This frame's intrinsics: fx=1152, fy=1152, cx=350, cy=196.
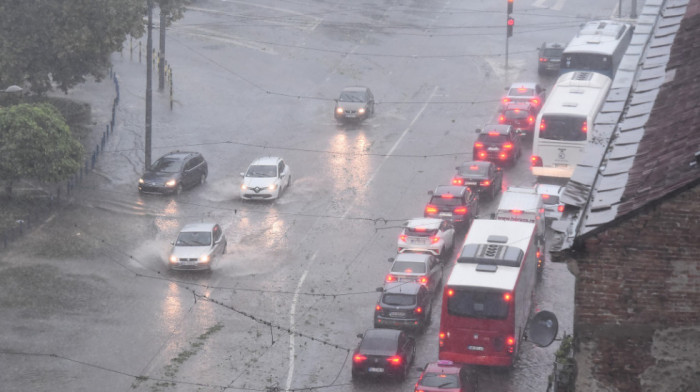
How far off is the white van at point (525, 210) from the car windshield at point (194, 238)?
34.3ft

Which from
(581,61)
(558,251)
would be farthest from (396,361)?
(581,61)

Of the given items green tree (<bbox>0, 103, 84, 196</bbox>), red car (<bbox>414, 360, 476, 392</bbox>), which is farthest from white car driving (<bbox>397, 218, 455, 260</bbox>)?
green tree (<bbox>0, 103, 84, 196</bbox>)

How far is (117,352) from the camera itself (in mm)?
33969

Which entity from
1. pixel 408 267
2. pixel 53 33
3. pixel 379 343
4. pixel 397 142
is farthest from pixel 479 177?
pixel 53 33

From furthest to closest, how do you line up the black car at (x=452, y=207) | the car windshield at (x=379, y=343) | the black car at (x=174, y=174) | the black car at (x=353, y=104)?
the black car at (x=353, y=104) < the black car at (x=174, y=174) < the black car at (x=452, y=207) < the car windshield at (x=379, y=343)

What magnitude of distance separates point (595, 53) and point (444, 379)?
35021 millimetres

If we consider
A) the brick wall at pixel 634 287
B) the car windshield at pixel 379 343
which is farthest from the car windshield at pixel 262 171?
the brick wall at pixel 634 287

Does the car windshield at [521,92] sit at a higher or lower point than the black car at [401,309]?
higher

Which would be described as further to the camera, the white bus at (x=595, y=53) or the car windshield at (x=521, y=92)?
the white bus at (x=595, y=53)

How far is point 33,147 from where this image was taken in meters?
45.8

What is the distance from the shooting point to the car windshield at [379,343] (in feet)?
104

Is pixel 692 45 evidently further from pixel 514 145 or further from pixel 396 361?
pixel 514 145

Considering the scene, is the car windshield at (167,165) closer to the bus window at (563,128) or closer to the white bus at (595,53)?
the bus window at (563,128)

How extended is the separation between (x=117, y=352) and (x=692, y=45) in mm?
19458
